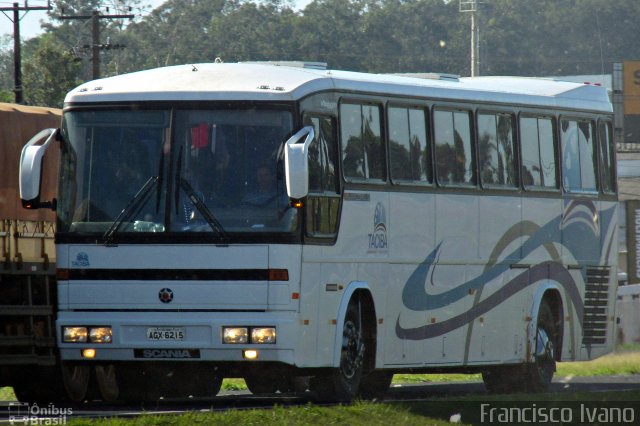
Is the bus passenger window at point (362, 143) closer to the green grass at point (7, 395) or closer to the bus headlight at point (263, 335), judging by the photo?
the bus headlight at point (263, 335)

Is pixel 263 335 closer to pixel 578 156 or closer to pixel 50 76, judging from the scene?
pixel 578 156

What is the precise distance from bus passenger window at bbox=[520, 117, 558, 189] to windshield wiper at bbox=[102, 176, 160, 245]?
612 centimetres

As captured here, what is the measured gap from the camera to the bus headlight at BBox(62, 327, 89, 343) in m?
14.4

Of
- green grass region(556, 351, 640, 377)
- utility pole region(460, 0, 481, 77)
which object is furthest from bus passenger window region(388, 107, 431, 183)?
utility pole region(460, 0, 481, 77)

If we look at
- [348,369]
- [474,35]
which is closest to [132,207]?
[348,369]

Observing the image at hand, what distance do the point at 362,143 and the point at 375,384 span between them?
3.61 metres

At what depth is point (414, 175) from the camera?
54.8ft

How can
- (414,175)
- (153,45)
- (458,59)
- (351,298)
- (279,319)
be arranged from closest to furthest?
(279,319) < (351,298) < (414,175) < (153,45) < (458,59)

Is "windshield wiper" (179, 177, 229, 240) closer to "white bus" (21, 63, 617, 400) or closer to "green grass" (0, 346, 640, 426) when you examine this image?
"white bus" (21, 63, 617, 400)

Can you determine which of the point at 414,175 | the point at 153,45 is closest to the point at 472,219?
the point at 414,175

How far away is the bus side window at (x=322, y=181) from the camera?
572 inches

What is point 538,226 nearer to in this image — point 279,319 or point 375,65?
point 279,319

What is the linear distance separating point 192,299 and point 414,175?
3.47m

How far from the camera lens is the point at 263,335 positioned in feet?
46.2
